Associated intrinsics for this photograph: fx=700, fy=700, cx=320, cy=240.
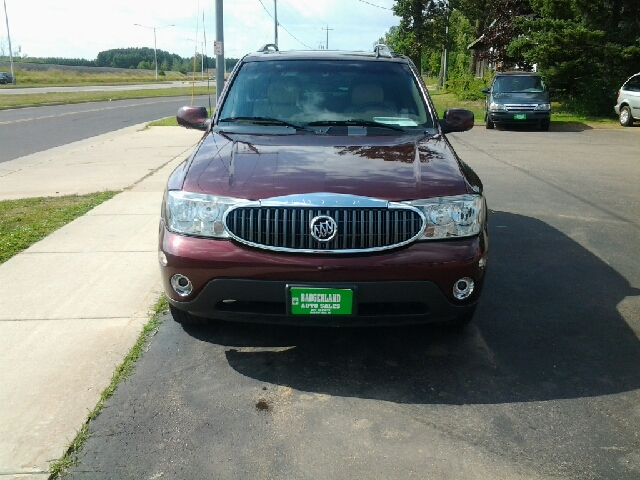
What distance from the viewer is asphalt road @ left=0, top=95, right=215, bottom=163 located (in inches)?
646

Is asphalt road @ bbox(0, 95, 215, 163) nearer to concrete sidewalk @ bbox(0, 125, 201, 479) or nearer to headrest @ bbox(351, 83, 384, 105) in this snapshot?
concrete sidewalk @ bbox(0, 125, 201, 479)

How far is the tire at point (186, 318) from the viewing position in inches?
167

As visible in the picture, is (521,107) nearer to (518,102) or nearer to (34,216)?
(518,102)

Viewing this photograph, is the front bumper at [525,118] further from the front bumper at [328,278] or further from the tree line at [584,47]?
the front bumper at [328,278]

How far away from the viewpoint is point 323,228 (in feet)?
11.9

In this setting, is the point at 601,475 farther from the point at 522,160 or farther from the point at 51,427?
the point at 522,160

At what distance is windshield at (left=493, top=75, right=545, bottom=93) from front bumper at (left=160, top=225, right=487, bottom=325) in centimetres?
1958

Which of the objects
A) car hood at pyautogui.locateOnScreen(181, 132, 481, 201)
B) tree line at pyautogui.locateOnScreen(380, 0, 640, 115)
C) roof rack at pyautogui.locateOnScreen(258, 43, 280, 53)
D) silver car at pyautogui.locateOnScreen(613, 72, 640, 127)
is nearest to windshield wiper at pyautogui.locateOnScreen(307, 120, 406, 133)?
car hood at pyautogui.locateOnScreen(181, 132, 481, 201)

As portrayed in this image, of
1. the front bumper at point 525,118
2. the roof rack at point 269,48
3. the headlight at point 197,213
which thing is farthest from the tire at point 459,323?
the front bumper at point 525,118

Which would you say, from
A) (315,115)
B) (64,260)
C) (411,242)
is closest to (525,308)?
(411,242)

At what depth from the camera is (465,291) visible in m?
3.82

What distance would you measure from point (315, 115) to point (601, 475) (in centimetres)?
308

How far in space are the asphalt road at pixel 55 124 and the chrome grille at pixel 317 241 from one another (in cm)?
1147

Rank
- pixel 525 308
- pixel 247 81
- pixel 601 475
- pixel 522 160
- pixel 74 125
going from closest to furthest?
1. pixel 601 475
2. pixel 525 308
3. pixel 247 81
4. pixel 522 160
5. pixel 74 125
